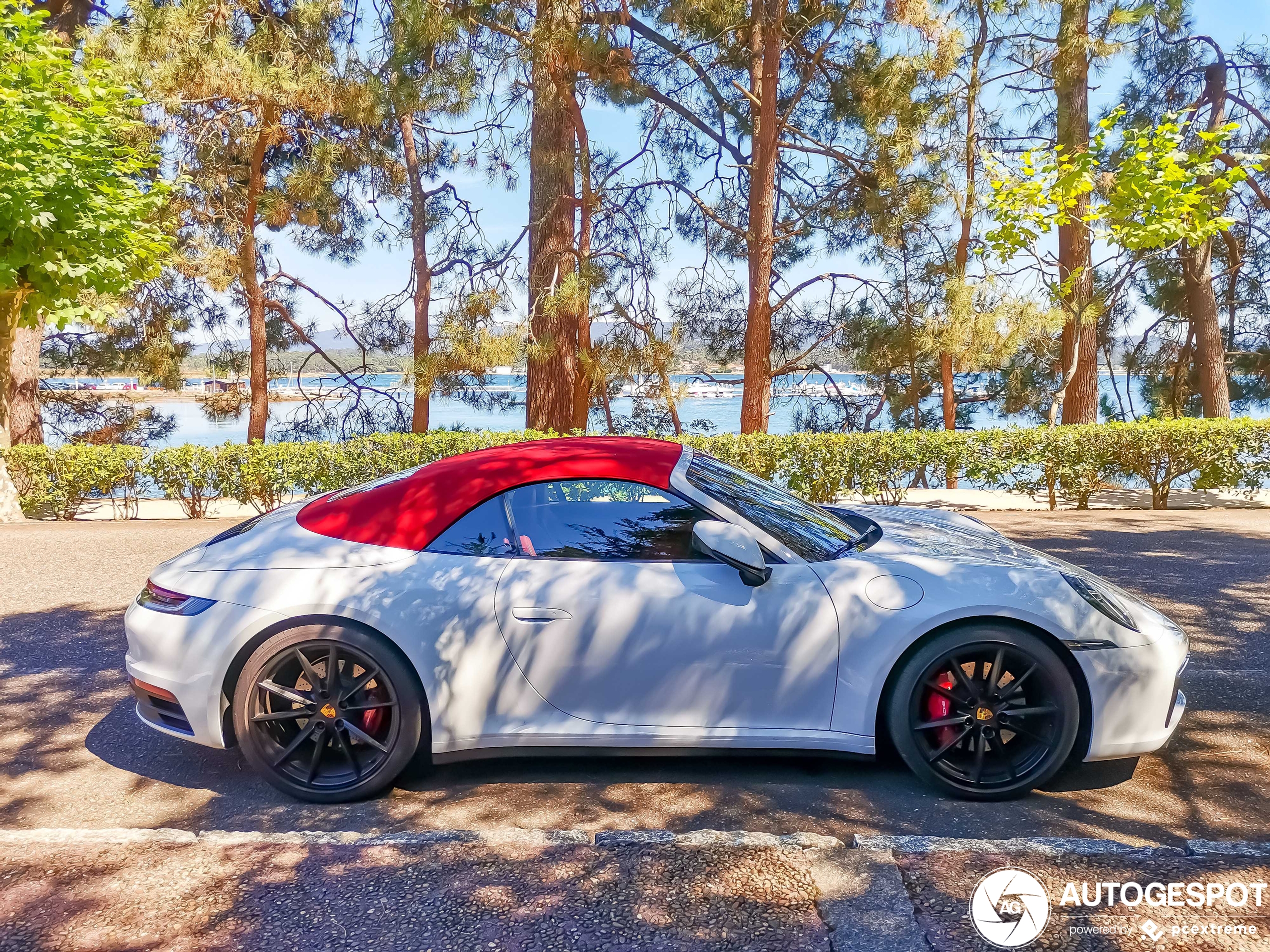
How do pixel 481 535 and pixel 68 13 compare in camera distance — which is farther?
pixel 68 13

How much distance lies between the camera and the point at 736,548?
3225 millimetres

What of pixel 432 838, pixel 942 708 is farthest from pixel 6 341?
pixel 942 708

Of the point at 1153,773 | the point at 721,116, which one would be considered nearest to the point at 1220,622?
the point at 1153,773

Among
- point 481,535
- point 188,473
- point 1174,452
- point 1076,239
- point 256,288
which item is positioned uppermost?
point 1076,239

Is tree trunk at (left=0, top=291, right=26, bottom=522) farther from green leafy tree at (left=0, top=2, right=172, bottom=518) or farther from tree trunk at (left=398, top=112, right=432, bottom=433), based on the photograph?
tree trunk at (left=398, top=112, right=432, bottom=433)

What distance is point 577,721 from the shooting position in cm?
329

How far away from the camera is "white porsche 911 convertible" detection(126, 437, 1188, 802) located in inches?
127

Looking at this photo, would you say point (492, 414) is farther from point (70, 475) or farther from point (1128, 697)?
point (1128, 697)

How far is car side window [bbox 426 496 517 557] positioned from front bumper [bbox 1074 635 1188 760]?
2133 mm

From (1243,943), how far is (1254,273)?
78.7 ft

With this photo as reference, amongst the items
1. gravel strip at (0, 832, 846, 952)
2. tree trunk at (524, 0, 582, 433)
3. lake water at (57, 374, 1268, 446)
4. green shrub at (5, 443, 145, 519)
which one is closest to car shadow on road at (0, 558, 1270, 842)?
gravel strip at (0, 832, 846, 952)

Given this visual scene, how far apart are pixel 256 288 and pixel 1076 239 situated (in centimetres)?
1461

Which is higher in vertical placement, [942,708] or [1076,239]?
[1076,239]

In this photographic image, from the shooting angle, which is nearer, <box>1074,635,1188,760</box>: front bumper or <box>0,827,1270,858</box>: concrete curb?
<box>0,827,1270,858</box>: concrete curb
